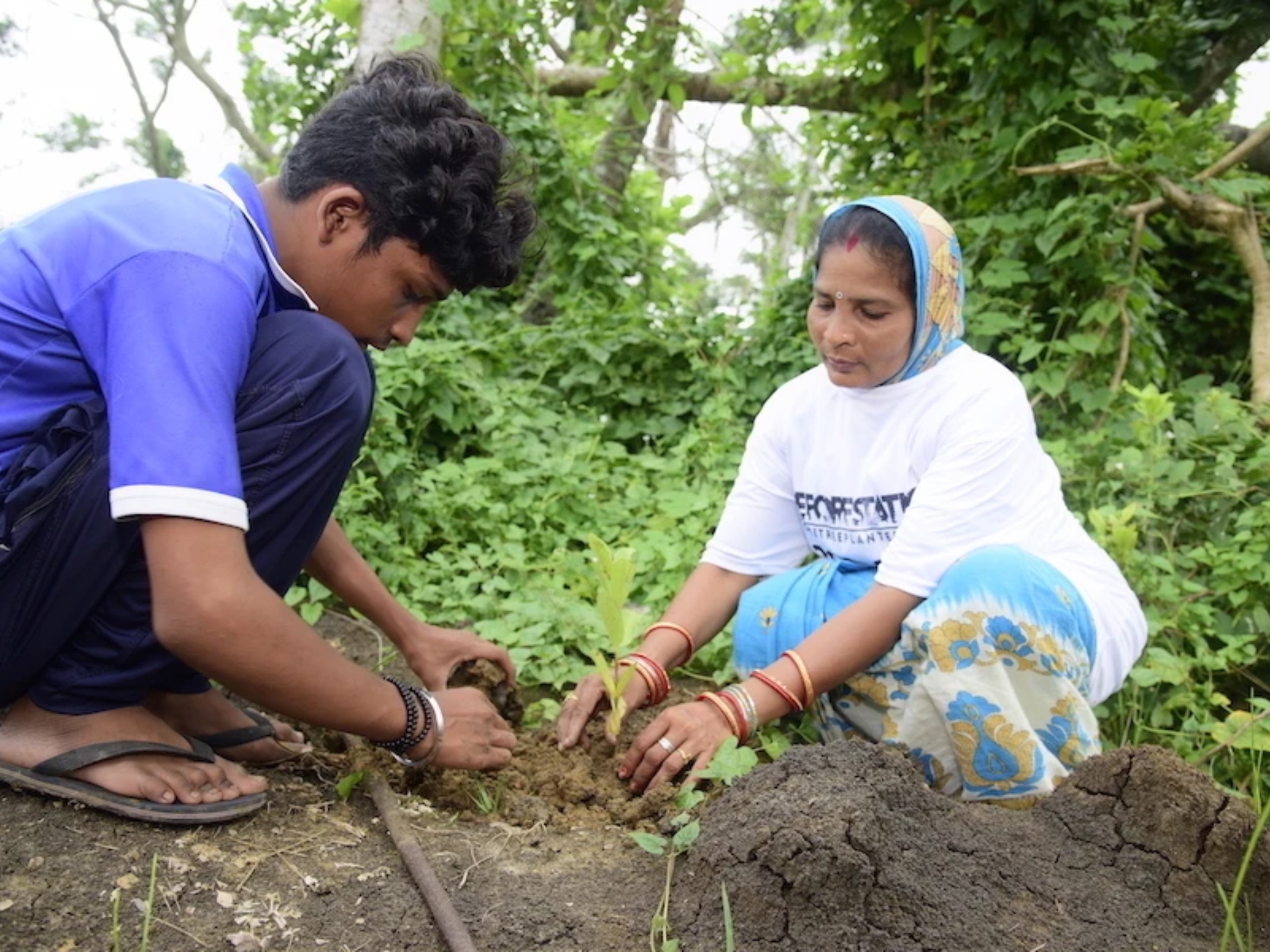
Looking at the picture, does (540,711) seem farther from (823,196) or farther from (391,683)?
(823,196)

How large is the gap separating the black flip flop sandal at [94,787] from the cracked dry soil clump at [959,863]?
82cm

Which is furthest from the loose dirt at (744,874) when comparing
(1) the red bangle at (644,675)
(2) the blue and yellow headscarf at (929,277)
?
(2) the blue and yellow headscarf at (929,277)

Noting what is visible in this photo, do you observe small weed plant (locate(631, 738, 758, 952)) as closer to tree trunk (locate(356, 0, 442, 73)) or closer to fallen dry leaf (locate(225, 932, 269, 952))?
fallen dry leaf (locate(225, 932, 269, 952))

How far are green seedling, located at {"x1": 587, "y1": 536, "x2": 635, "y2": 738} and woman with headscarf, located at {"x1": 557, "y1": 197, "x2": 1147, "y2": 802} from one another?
4 centimetres

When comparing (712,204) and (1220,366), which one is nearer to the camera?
(1220,366)

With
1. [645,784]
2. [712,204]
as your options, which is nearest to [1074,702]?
[645,784]

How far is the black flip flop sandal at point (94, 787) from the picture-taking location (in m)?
1.78

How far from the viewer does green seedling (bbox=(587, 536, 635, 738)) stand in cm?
220

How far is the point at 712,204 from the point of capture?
60.5 feet

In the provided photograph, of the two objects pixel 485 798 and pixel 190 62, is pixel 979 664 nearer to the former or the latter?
pixel 485 798

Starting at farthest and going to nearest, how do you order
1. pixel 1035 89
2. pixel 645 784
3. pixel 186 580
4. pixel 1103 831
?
1. pixel 1035 89
2. pixel 645 784
3. pixel 1103 831
4. pixel 186 580

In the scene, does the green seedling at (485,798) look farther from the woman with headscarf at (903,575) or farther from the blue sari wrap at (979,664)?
the blue sari wrap at (979,664)

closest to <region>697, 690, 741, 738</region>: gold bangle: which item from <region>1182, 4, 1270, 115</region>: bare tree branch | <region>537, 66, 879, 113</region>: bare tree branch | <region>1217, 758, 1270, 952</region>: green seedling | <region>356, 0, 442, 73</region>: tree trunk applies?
<region>1217, 758, 1270, 952</region>: green seedling

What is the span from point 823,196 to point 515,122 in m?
1.86
